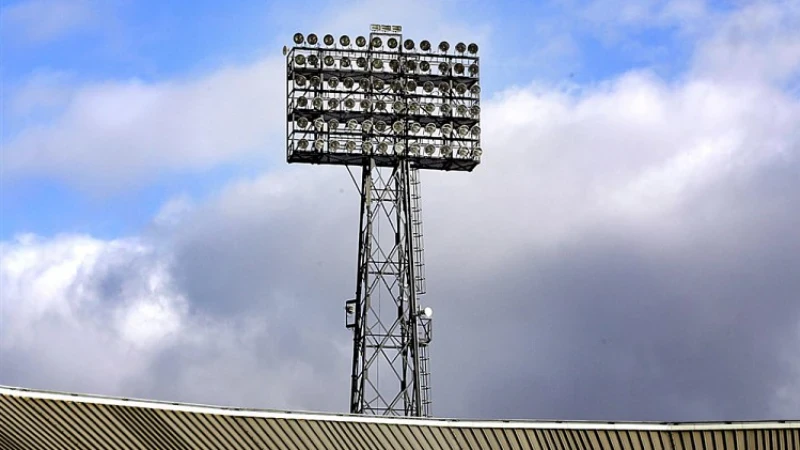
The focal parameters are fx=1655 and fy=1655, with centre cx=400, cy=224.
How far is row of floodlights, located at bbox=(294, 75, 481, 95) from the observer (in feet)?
244

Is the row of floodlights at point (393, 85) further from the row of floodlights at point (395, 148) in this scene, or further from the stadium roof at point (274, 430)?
the stadium roof at point (274, 430)

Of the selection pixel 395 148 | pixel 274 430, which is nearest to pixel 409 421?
pixel 274 430

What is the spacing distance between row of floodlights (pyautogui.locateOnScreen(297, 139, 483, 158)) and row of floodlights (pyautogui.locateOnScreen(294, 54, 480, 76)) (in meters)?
3.45

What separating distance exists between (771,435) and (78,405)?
907 inches

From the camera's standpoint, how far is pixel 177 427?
5619cm

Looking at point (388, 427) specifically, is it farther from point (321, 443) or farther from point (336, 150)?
point (336, 150)

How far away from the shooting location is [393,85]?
75000mm

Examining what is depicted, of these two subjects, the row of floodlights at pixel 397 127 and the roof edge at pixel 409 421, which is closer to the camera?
the roof edge at pixel 409 421

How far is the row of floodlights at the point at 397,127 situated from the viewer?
7412 cm

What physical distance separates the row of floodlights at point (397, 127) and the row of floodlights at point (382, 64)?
A: 2.45 m

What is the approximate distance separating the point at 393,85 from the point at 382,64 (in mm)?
1081

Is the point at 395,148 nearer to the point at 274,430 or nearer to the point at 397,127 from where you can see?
the point at 397,127

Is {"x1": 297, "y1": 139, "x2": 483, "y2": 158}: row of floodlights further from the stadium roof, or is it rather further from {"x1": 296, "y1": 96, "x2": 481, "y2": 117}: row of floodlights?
the stadium roof

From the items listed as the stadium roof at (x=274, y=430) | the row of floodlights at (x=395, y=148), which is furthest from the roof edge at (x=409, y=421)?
the row of floodlights at (x=395, y=148)
